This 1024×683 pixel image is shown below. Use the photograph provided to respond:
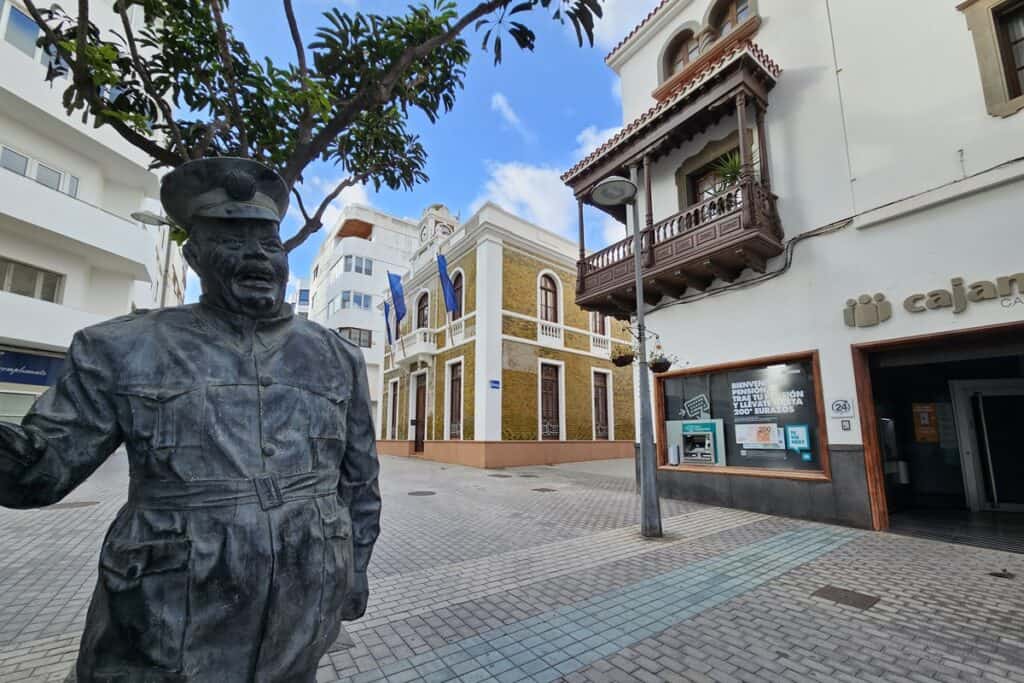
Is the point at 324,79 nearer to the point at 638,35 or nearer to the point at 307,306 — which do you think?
the point at 638,35

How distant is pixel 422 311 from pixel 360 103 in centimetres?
1929

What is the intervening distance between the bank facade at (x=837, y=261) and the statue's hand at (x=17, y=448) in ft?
27.7

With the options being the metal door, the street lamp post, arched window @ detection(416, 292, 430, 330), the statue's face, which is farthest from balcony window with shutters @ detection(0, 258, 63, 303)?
the metal door

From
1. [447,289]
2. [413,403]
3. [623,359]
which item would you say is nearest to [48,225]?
[447,289]

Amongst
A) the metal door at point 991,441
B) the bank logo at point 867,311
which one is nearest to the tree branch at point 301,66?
the bank logo at point 867,311

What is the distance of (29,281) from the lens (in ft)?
44.9

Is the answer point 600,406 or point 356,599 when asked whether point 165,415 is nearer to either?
point 356,599

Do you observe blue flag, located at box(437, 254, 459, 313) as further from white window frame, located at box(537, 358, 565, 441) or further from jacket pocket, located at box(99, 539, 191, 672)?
jacket pocket, located at box(99, 539, 191, 672)

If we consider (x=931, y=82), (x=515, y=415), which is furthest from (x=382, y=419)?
(x=931, y=82)

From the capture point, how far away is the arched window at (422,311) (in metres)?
22.1

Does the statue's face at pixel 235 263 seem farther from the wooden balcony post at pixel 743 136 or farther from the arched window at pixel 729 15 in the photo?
the arched window at pixel 729 15

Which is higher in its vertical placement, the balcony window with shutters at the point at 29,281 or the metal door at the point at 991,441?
the balcony window with shutters at the point at 29,281

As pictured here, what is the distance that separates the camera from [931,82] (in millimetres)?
6750

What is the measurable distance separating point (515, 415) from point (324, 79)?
14156 millimetres
